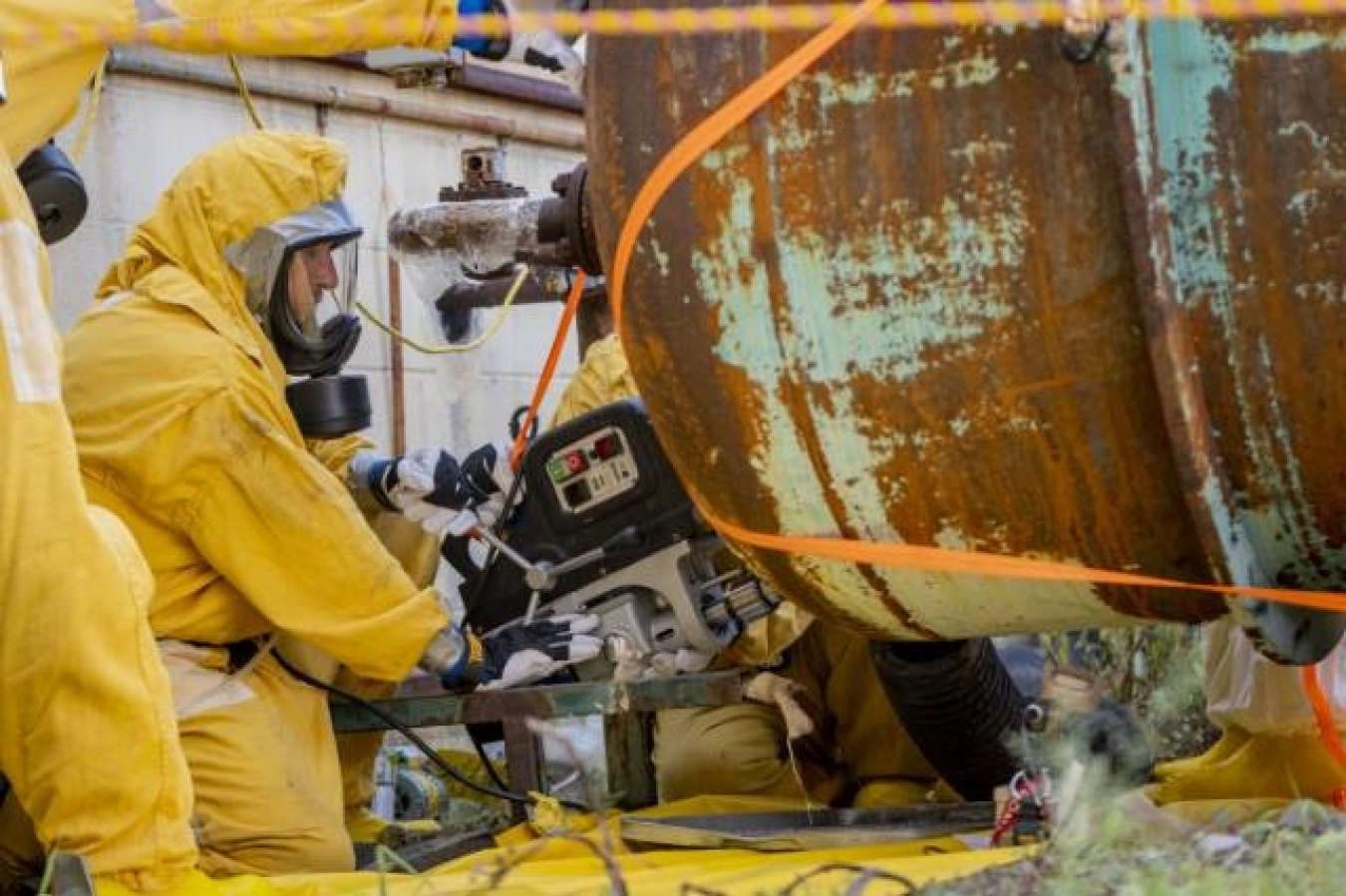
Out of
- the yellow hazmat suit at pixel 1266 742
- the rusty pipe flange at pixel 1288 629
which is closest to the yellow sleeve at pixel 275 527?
the yellow hazmat suit at pixel 1266 742

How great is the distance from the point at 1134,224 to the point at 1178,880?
0.73m

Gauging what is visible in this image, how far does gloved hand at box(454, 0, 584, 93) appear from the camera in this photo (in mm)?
3270

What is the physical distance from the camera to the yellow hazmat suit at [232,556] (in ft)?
12.8

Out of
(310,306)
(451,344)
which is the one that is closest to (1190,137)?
(310,306)

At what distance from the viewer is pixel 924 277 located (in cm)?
235

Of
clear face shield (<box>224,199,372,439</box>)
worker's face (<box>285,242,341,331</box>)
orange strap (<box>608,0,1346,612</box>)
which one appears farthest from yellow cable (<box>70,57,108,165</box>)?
orange strap (<box>608,0,1346,612</box>)

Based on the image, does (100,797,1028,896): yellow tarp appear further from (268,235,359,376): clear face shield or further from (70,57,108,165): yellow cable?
(70,57,108,165): yellow cable

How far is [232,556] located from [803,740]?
4.51ft

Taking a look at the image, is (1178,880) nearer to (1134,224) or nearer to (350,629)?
(1134,224)

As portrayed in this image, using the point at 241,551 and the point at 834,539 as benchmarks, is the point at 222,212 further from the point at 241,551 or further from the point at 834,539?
the point at 834,539

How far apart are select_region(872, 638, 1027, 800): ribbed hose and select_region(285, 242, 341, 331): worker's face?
1720 mm

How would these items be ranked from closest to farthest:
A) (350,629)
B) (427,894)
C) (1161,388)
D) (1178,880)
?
(1178,880), (1161,388), (427,894), (350,629)

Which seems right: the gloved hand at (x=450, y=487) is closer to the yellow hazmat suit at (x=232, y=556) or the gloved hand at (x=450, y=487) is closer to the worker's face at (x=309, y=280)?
the yellow hazmat suit at (x=232, y=556)

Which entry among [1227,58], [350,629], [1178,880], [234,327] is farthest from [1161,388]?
[234,327]
